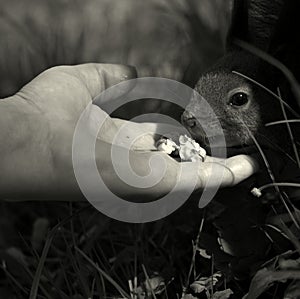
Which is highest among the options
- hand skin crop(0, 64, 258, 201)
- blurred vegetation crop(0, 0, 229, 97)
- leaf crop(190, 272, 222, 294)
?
hand skin crop(0, 64, 258, 201)

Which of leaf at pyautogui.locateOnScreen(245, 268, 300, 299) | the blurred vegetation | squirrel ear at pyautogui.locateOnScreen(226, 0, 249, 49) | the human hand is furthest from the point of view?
the blurred vegetation

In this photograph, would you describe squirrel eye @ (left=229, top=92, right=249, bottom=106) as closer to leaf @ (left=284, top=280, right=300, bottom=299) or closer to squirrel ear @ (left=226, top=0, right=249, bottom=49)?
squirrel ear @ (left=226, top=0, right=249, bottom=49)

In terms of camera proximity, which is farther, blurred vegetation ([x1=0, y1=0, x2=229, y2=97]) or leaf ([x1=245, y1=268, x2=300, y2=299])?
blurred vegetation ([x1=0, y1=0, x2=229, y2=97])

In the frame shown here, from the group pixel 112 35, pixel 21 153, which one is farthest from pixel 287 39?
pixel 21 153

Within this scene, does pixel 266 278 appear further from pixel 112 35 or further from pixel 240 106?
pixel 112 35

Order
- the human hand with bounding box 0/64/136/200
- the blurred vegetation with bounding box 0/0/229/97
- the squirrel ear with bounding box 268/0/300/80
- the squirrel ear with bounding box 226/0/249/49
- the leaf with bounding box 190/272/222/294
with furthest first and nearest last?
the blurred vegetation with bounding box 0/0/229/97, the squirrel ear with bounding box 226/0/249/49, the squirrel ear with bounding box 268/0/300/80, the leaf with bounding box 190/272/222/294, the human hand with bounding box 0/64/136/200

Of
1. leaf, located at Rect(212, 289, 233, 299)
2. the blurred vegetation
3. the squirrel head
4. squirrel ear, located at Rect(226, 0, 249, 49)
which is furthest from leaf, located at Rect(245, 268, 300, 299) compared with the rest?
the blurred vegetation

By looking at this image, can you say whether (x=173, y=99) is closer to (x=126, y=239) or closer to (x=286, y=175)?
(x=126, y=239)

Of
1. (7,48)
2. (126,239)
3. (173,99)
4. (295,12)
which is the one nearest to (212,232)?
(126,239)
